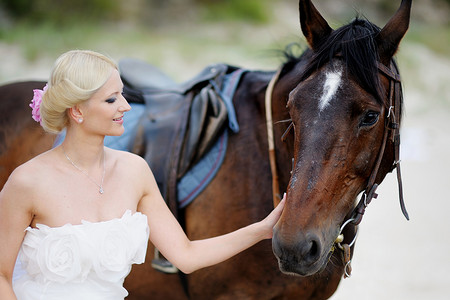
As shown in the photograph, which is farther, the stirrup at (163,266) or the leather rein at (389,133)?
the stirrup at (163,266)

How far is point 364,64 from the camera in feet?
5.90

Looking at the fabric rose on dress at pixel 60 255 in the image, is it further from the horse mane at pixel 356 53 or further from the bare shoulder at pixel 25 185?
the horse mane at pixel 356 53

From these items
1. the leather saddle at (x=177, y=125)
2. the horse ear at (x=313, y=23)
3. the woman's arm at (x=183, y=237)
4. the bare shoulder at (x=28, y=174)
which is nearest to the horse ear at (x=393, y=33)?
the horse ear at (x=313, y=23)

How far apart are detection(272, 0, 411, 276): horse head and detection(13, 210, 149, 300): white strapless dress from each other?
1.70 ft

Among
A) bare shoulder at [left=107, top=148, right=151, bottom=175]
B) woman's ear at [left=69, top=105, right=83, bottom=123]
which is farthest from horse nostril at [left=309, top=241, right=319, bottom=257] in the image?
woman's ear at [left=69, top=105, right=83, bottom=123]

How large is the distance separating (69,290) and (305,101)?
3.45 ft

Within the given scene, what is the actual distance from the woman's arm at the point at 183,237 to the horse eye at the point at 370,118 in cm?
42

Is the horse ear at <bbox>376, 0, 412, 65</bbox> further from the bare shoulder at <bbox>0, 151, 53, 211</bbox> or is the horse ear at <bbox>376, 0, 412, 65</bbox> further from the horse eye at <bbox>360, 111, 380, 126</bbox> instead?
the bare shoulder at <bbox>0, 151, 53, 211</bbox>

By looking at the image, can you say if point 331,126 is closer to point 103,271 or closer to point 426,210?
point 103,271

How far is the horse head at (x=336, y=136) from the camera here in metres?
1.68

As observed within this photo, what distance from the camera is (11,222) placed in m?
1.57

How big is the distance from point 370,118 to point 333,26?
3.19 feet

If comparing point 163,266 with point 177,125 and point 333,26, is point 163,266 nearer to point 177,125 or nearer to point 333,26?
point 177,125

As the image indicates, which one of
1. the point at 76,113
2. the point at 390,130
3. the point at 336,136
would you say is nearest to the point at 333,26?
the point at 390,130
